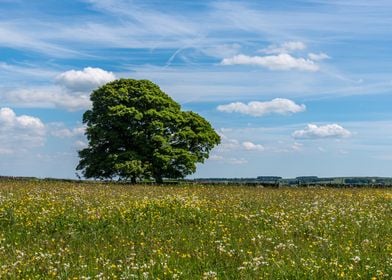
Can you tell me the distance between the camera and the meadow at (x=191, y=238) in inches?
417

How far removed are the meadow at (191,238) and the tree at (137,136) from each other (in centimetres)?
2434

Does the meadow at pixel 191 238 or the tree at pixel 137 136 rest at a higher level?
the tree at pixel 137 136

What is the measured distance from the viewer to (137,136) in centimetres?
4816

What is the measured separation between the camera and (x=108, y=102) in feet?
164

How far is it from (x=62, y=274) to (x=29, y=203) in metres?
10.4

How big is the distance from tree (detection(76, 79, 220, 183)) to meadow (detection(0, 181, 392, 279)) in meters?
24.3

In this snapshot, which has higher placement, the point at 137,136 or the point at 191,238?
the point at 137,136

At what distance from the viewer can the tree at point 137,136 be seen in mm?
47844

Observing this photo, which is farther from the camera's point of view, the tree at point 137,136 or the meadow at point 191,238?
the tree at point 137,136

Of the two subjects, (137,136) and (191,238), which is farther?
(137,136)

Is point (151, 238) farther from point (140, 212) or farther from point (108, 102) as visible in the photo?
point (108, 102)

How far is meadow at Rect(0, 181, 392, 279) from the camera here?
34.8ft

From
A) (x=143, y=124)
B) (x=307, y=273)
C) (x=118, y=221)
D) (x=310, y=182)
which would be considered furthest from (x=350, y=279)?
(x=143, y=124)

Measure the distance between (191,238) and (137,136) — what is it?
3427cm
